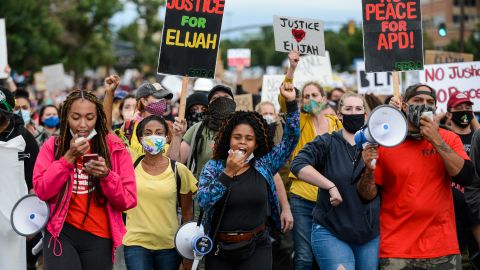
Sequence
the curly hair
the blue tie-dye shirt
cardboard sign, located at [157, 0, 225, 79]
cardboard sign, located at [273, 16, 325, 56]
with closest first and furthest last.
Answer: the blue tie-dye shirt → the curly hair → cardboard sign, located at [157, 0, 225, 79] → cardboard sign, located at [273, 16, 325, 56]

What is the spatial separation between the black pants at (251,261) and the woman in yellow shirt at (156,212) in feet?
2.53

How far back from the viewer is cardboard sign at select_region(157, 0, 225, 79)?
29.3 feet

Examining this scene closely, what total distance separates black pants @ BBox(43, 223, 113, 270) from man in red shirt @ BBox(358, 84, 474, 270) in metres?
1.72

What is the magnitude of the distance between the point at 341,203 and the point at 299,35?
2.53 m

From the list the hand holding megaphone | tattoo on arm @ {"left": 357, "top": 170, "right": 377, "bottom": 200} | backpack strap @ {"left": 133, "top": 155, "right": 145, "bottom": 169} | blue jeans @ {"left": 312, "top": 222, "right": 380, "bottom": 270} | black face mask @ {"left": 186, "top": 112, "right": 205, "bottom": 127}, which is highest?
black face mask @ {"left": 186, "top": 112, "right": 205, "bottom": 127}

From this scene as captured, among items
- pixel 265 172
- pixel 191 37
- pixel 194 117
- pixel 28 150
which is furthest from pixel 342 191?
pixel 194 117

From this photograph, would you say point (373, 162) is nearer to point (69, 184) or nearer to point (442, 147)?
point (442, 147)

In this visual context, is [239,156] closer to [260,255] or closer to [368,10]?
[260,255]

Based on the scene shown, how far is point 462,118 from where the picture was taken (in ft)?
29.5

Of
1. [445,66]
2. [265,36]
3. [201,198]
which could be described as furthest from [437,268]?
[265,36]

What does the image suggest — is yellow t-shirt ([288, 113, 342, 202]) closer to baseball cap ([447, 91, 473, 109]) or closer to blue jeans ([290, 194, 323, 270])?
blue jeans ([290, 194, 323, 270])

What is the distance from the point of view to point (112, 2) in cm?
5838

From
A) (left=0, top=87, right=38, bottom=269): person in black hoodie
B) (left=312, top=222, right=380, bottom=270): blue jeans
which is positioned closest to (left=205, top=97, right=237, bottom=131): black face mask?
(left=312, top=222, right=380, bottom=270): blue jeans

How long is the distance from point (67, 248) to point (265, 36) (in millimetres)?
A: 98749
